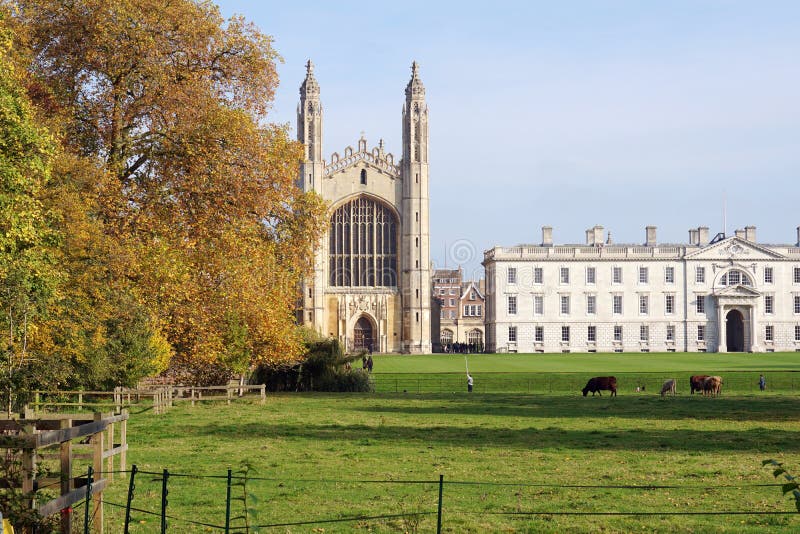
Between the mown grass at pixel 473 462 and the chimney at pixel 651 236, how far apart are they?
65.4m

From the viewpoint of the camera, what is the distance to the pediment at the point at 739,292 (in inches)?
3519

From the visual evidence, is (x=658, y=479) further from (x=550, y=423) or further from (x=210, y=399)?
(x=210, y=399)

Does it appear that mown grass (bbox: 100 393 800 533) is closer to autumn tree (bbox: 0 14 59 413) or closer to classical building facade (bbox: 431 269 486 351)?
autumn tree (bbox: 0 14 59 413)

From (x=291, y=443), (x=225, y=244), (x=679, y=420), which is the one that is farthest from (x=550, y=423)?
(x=225, y=244)

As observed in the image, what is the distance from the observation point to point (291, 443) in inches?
775

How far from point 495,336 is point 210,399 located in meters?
61.1

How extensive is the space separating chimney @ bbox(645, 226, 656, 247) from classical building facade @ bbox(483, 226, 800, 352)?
3266 mm

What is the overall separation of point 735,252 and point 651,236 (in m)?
7.52

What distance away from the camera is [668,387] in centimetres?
3594

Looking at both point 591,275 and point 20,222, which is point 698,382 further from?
point 591,275

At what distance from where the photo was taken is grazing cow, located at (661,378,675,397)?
35.4m

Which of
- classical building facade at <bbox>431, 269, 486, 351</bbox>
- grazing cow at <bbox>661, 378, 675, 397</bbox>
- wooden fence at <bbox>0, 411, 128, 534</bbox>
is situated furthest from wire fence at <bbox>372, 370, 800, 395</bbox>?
classical building facade at <bbox>431, 269, 486, 351</bbox>

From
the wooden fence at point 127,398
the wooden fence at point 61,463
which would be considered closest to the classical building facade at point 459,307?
the wooden fence at point 127,398

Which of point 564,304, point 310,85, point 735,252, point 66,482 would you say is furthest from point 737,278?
point 66,482
